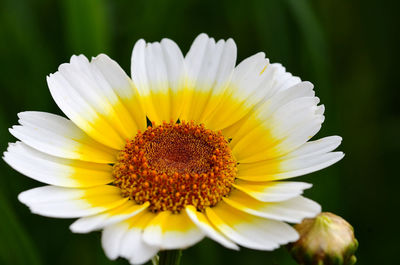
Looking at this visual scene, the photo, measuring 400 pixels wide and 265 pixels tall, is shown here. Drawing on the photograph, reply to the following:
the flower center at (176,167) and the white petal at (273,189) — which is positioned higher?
the flower center at (176,167)

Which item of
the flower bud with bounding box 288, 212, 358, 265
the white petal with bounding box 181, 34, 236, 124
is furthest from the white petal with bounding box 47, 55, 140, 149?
the flower bud with bounding box 288, 212, 358, 265

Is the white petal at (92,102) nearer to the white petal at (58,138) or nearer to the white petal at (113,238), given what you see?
the white petal at (58,138)

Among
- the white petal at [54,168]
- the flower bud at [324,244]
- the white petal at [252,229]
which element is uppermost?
the white petal at [54,168]

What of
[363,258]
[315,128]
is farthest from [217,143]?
[363,258]

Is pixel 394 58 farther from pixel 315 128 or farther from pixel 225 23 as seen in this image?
pixel 315 128

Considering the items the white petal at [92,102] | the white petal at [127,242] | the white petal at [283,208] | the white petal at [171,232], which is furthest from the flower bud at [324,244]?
the white petal at [92,102]

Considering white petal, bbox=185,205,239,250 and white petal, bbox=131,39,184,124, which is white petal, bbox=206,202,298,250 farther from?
white petal, bbox=131,39,184,124

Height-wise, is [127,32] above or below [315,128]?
above
